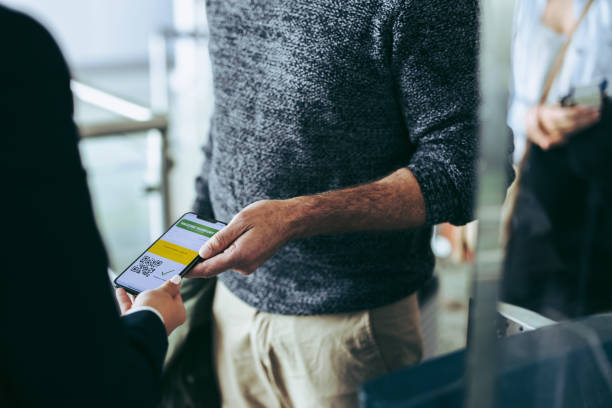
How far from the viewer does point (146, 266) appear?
83cm

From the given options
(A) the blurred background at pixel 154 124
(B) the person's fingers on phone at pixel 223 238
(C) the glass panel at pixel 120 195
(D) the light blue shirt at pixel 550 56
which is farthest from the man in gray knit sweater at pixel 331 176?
(C) the glass panel at pixel 120 195

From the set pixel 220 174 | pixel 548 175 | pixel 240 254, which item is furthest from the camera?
pixel 548 175

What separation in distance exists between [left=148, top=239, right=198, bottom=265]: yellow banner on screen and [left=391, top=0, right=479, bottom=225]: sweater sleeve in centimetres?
36

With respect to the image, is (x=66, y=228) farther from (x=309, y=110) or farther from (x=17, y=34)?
(x=309, y=110)

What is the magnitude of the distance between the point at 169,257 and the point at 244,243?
14 cm

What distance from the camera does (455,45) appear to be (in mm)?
826

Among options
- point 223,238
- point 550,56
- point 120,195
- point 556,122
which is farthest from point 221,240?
point 120,195

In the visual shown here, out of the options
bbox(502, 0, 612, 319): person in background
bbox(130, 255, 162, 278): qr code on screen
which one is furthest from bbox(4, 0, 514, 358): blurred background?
bbox(502, 0, 612, 319): person in background

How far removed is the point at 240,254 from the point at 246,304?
317mm

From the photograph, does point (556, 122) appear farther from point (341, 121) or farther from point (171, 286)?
point (171, 286)

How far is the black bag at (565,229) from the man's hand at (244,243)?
1.23 m

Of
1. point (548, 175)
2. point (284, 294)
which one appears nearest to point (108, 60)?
point (548, 175)

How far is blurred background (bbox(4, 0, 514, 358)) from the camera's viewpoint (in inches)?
55.7

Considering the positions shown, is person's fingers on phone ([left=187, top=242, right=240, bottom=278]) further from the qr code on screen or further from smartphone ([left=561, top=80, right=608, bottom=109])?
smartphone ([left=561, top=80, right=608, bottom=109])
